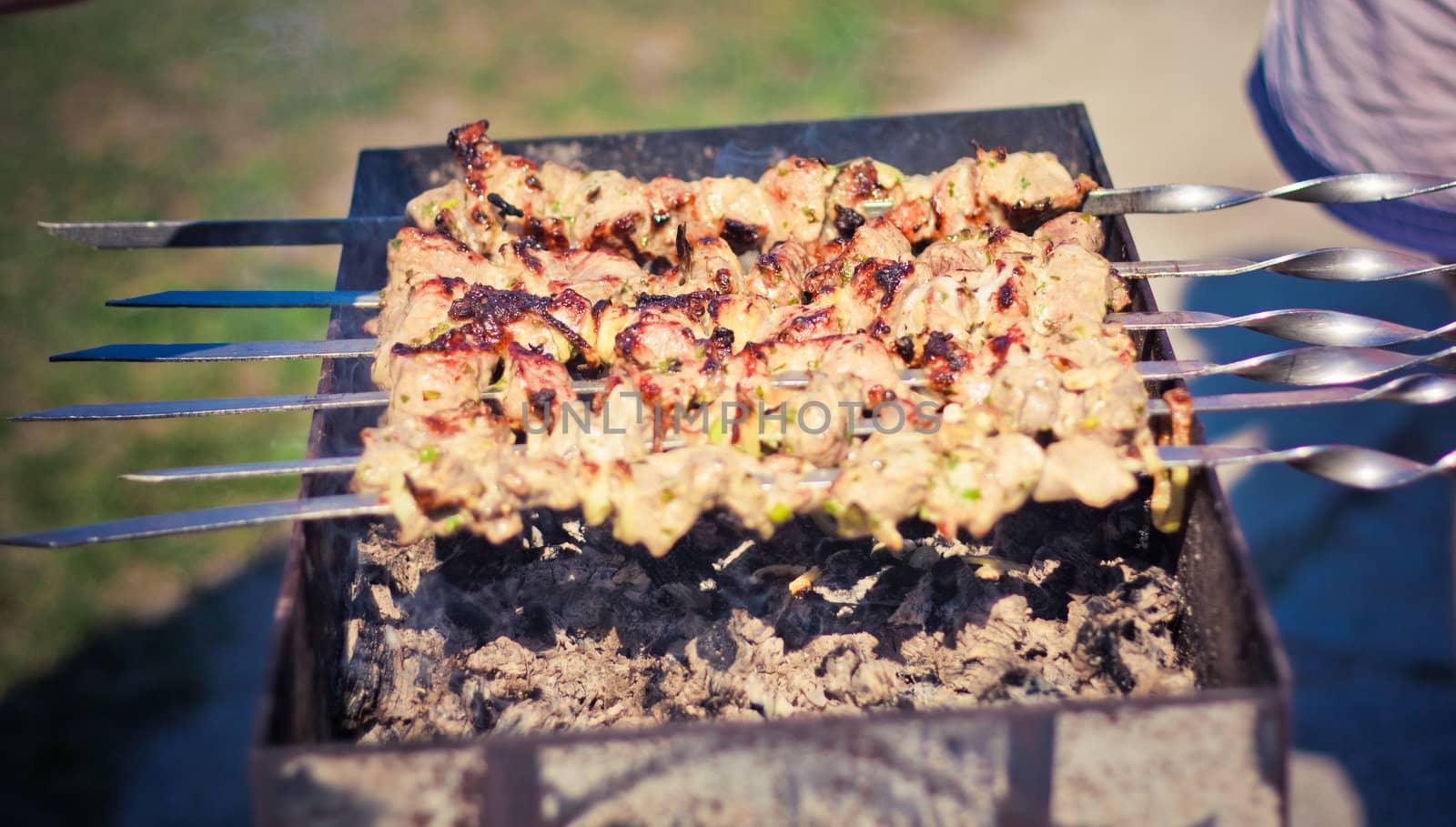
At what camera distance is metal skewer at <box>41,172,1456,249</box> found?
2561 mm

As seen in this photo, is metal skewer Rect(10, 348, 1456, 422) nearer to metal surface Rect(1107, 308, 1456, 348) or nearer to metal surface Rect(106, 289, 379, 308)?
metal surface Rect(1107, 308, 1456, 348)

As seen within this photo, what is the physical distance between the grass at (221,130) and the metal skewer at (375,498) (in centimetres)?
272

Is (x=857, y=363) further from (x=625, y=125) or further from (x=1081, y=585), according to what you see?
(x=625, y=125)

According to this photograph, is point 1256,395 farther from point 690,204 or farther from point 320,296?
point 320,296

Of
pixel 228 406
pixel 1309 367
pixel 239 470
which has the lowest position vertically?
pixel 239 470

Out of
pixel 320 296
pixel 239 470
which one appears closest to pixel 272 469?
pixel 239 470

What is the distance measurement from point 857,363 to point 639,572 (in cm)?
90

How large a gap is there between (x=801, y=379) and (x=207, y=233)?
1780 millimetres

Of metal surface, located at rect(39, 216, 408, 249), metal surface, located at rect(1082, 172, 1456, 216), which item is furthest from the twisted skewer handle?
metal surface, located at rect(39, 216, 408, 249)

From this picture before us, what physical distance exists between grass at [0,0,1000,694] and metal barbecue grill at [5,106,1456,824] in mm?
2294

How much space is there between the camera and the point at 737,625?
2686mm

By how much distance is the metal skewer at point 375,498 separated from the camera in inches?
79.0

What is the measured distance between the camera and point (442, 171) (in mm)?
3449

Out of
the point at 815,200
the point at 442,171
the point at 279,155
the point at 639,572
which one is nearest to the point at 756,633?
the point at 639,572
